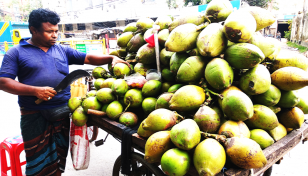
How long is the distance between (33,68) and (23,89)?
0.25 meters

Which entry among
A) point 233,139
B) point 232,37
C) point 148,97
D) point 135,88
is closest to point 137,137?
point 148,97

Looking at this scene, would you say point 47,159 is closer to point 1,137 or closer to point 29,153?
point 29,153

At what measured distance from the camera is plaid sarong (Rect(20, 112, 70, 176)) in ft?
6.82

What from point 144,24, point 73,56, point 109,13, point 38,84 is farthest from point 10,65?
point 109,13

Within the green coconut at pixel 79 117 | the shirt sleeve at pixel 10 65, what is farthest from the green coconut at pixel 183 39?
the shirt sleeve at pixel 10 65

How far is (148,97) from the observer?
5.82 ft

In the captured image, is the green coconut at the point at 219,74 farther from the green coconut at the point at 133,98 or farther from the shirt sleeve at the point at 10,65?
the shirt sleeve at the point at 10,65

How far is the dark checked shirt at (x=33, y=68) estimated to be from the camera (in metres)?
1.94

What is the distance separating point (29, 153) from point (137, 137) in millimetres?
1391

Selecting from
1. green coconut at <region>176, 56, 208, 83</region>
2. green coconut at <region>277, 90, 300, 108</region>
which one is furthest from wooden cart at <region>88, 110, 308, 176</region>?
green coconut at <region>176, 56, 208, 83</region>

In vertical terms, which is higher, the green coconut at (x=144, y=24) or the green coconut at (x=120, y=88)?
the green coconut at (x=144, y=24)

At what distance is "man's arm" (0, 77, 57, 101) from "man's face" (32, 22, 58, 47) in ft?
1.68

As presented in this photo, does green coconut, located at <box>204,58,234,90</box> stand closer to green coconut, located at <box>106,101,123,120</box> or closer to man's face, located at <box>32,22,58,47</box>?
green coconut, located at <box>106,101,123,120</box>

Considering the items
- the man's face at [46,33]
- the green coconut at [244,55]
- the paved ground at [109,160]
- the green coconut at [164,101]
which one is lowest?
the paved ground at [109,160]
